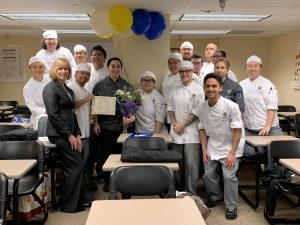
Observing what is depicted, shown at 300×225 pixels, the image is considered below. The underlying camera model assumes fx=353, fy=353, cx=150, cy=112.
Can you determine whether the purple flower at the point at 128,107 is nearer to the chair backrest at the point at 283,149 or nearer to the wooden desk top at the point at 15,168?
the wooden desk top at the point at 15,168

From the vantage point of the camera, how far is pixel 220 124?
11.6ft

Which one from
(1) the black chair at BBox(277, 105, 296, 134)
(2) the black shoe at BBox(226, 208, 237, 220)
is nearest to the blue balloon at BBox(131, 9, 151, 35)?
(2) the black shoe at BBox(226, 208, 237, 220)

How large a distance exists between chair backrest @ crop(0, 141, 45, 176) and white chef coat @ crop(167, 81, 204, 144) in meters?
1.45

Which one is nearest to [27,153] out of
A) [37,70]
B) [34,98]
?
[34,98]

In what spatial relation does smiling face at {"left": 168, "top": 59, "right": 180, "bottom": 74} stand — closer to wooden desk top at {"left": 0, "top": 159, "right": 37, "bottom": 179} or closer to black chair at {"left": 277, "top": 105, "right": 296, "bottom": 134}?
wooden desk top at {"left": 0, "top": 159, "right": 37, "bottom": 179}

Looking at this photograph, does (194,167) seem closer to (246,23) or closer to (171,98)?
(171,98)

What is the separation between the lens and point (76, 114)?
3.84m

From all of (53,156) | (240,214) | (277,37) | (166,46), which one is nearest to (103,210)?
(53,156)

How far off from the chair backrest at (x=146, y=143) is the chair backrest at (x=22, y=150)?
0.82m

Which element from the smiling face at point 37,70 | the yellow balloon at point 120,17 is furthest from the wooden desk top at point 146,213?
the yellow balloon at point 120,17

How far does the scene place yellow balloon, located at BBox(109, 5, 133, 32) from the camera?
4.43 m

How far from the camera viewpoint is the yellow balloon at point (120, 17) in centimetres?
443

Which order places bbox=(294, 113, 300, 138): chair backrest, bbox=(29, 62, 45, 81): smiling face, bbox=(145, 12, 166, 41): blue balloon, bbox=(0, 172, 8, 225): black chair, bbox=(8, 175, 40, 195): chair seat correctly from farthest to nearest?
bbox=(294, 113, 300, 138): chair backrest < bbox=(145, 12, 166, 41): blue balloon < bbox=(29, 62, 45, 81): smiling face < bbox=(8, 175, 40, 195): chair seat < bbox=(0, 172, 8, 225): black chair

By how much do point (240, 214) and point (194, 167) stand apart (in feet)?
2.23
